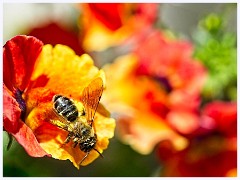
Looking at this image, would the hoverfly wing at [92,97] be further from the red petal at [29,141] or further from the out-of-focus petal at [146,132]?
the out-of-focus petal at [146,132]

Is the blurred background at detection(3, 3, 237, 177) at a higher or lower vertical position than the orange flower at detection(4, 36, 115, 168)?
lower

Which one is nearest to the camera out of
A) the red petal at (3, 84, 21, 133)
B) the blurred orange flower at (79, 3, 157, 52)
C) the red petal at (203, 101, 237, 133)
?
the red petal at (3, 84, 21, 133)

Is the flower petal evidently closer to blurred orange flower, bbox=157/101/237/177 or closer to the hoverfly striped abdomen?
the hoverfly striped abdomen

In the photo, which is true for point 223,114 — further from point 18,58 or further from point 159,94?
point 18,58

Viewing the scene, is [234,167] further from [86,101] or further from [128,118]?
[86,101]

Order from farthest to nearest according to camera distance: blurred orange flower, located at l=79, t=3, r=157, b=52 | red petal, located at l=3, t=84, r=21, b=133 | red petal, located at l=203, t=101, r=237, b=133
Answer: blurred orange flower, located at l=79, t=3, r=157, b=52
red petal, located at l=203, t=101, r=237, b=133
red petal, located at l=3, t=84, r=21, b=133

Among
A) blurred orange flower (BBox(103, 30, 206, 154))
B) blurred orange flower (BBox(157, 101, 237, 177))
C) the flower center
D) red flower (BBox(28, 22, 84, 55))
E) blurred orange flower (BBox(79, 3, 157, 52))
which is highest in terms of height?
the flower center

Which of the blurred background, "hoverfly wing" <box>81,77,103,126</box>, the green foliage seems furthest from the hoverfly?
the green foliage
